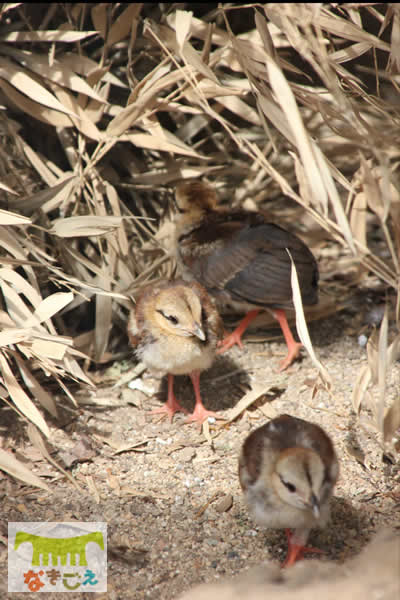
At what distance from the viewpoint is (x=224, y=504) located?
2695mm

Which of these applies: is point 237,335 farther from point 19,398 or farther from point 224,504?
point 19,398

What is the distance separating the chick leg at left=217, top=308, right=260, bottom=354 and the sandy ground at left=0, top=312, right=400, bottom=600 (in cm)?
12

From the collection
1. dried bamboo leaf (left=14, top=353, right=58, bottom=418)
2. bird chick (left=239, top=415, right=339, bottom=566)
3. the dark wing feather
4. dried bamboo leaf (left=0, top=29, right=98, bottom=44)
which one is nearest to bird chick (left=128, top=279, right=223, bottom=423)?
the dark wing feather

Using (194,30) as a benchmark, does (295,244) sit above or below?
below

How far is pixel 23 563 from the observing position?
2.40 meters

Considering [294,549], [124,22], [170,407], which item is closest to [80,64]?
[124,22]

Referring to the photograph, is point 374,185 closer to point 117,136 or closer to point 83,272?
point 117,136

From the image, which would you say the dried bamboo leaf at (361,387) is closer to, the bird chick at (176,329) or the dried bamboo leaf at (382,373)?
the dried bamboo leaf at (382,373)

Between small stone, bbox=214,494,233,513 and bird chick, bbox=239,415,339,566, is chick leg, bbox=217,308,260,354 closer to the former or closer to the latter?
small stone, bbox=214,494,233,513

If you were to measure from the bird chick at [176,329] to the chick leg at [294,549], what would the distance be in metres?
0.99

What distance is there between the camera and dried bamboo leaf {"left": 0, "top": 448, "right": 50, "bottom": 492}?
269 centimetres

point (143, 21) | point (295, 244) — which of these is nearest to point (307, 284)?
point (295, 244)

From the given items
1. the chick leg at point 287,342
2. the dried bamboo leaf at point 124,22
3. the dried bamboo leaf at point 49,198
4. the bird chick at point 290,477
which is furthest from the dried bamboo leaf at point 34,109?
the bird chick at point 290,477

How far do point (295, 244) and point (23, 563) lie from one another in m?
2.15
